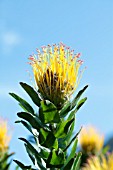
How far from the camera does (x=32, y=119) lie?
2.09m

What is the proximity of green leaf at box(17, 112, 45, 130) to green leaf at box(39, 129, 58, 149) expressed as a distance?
0.04 m

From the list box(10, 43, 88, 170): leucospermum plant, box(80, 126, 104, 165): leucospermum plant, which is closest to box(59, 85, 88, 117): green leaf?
box(10, 43, 88, 170): leucospermum plant

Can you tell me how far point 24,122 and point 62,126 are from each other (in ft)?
0.56

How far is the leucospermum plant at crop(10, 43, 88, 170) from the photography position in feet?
6.86

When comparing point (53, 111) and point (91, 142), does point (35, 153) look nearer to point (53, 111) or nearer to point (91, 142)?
point (53, 111)

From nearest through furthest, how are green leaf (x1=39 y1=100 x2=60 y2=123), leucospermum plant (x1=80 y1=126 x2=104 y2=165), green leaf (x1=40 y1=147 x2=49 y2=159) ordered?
1. green leaf (x1=39 y1=100 x2=60 y2=123)
2. green leaf (x1=40 y1=147 x2=49 y2=159)
3. leucospermum plant (x1=80 y1=126 x2=104 y2=165)

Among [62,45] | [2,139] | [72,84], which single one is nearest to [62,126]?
→ [72,84]

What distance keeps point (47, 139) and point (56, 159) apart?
96 mm

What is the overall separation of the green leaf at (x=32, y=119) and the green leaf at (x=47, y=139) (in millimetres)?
40

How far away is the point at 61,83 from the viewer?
220 centimetres

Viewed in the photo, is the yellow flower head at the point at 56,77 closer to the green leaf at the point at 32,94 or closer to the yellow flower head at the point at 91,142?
the green leaf at the point at 32,94

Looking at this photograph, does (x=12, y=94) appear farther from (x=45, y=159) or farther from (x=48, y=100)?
(x=45, y=159)

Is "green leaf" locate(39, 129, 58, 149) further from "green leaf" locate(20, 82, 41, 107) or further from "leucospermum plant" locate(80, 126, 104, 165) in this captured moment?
"leucospermum plant" locate(80, 126, 104, 165)

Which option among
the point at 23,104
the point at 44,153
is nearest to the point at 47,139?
the point at 44,153
